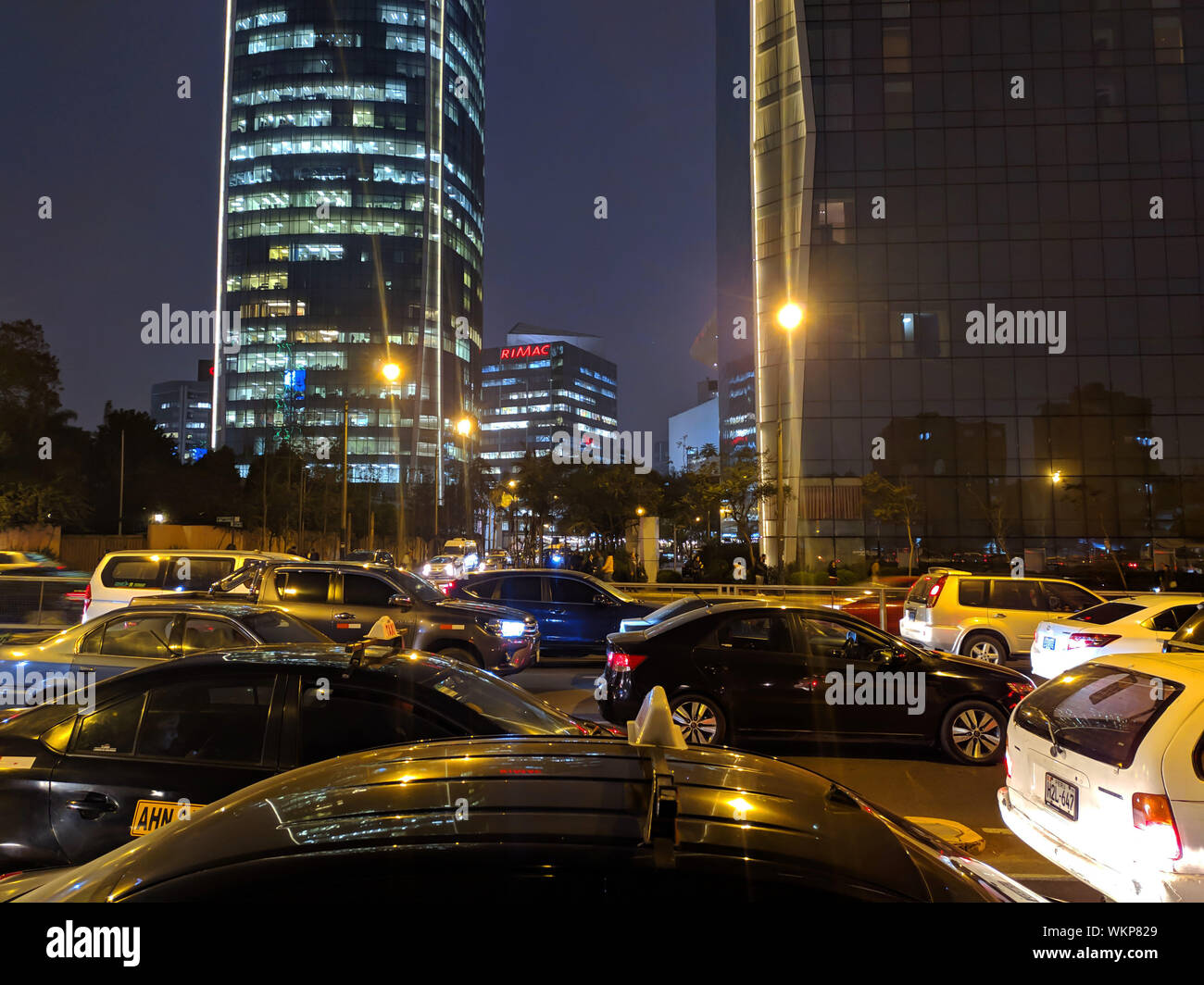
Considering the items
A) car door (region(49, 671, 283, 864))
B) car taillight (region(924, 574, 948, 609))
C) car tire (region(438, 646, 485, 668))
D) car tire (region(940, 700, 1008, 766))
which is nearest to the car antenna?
car door (region(49, 671, 283, 864))

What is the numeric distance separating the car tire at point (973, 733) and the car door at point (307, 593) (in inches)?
327

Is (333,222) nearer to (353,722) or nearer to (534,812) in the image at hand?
(353,722)

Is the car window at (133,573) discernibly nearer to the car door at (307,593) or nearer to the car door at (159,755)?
the car door at (307,593)

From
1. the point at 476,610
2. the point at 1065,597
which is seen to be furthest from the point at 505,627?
the point at 1065,597

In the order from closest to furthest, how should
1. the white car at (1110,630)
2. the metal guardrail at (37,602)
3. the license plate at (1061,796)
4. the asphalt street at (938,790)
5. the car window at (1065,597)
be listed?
the license plate at (1061,796)
the asphalt street at (938,790)
the white car at (1110,630)
the car window at (1065,597)
the metal guardrail at (37,602)

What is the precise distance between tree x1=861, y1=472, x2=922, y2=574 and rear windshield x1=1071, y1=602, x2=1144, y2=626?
25.6 m

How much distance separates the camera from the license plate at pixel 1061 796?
16.0 feet

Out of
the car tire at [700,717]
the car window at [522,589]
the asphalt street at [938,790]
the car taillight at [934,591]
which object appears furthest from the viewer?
the car window at [522,589]

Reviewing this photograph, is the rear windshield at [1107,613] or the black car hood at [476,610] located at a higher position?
the black car hood at [476,610]

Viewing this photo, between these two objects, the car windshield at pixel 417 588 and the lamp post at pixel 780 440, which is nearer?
the car windshield at pixel 417 588

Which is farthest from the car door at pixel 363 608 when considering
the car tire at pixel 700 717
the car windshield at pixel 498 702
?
the car windshield at pixel 498 702

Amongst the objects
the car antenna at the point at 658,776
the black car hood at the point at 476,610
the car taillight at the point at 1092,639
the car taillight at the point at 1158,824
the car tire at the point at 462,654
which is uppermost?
the car antenna at the point at 658,776

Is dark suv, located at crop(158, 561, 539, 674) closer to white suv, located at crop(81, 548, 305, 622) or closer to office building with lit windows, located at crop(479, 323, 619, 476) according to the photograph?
white suv, located at crop(81, 548, 305, 622)
